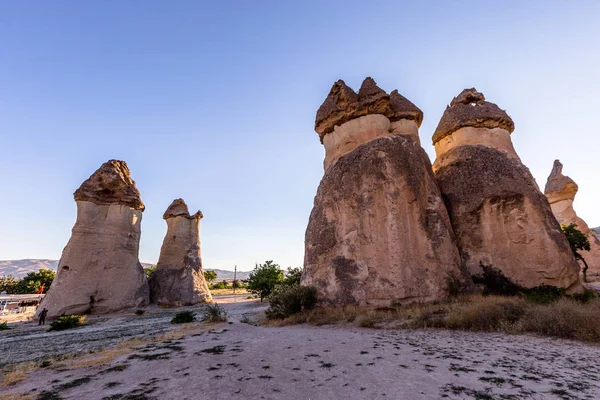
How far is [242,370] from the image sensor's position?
4.25 m

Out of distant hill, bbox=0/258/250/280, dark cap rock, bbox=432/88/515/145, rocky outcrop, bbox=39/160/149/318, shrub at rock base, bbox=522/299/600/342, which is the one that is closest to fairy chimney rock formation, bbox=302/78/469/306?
dark cap rock, bbox=432/88/515/145

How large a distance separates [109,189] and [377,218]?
57.5 ft

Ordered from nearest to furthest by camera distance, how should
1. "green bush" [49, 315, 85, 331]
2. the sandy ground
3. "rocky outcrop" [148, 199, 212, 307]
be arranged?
1. the sandy ground
2. "green bush" [49, 315, 85, 331]
3. "rocky outcrop" [148, 199, 212, 307]

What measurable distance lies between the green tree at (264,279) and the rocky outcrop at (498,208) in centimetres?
1567

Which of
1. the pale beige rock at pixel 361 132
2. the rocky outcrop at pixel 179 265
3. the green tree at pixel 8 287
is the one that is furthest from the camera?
the green tree at pixel 8 287

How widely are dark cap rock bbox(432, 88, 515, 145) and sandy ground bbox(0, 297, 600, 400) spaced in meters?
11.6

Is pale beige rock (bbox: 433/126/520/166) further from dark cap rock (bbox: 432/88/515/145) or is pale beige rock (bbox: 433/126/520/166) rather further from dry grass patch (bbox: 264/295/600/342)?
dry grass patch (bbox: 264/295/600/342)

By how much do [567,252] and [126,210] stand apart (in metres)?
23.5

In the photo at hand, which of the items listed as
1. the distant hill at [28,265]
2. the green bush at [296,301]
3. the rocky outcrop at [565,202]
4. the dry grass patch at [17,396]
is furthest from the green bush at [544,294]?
the distant hill at [28,265]

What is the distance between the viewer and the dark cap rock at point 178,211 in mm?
24995

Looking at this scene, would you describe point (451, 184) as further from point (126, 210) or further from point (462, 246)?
point (126, 210)

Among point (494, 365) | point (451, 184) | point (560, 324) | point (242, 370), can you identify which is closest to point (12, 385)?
point (242, 370)

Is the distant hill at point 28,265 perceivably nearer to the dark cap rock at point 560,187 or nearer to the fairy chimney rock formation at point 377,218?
the dark cap rock at point 560,187

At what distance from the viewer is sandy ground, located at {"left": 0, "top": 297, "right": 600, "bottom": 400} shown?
132 inches
